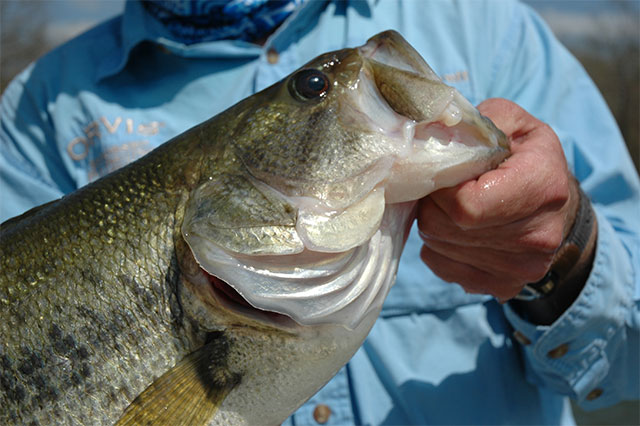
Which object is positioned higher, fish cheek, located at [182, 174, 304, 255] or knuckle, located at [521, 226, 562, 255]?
fish cheek, located at [182, 174, 304, 255]

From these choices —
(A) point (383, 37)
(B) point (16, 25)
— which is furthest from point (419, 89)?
(B) point (16, 25)

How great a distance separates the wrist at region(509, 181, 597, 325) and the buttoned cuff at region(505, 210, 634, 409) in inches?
1.1

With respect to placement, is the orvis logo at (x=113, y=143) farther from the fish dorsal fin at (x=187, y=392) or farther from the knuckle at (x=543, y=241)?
the knuckle at (x=543, y=241)

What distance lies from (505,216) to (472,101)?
0.89 meters

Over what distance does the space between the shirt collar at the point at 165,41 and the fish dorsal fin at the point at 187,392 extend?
1.29m

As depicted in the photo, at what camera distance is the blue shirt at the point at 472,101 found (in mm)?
1987

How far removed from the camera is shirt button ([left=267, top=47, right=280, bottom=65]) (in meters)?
2.26

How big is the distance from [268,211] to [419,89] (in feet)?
1.22

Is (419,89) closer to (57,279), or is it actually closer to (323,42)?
(57,279)

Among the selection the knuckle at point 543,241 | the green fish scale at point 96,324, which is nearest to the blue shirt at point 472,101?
the knuckle at point 543,241

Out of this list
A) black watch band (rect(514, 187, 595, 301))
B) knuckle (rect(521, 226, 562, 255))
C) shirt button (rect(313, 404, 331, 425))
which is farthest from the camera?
shirt button (rect(313, 404, 331, 425))

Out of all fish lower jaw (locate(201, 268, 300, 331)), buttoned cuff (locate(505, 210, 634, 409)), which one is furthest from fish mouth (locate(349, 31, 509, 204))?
buttoned cuff (locate(505, 210, 634, 409))

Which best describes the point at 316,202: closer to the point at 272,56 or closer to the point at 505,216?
the point at 505,216

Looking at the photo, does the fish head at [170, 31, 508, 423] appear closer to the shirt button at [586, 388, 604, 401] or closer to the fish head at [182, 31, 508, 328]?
the fish head at [182, 31, 508, 328]
